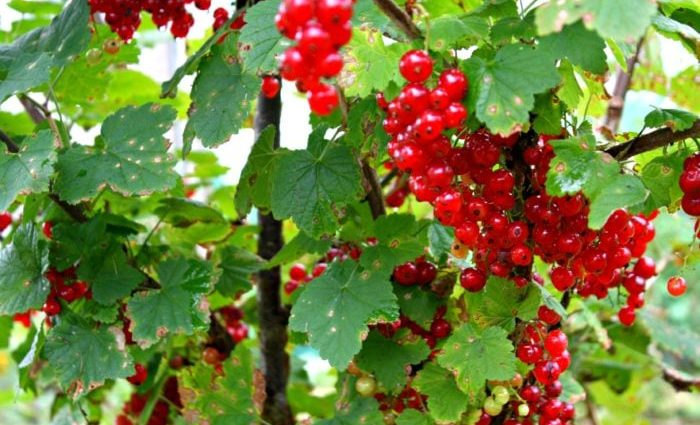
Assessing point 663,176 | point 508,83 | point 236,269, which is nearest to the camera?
point 508,83

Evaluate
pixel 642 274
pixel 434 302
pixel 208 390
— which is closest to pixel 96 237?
pixel 208 390

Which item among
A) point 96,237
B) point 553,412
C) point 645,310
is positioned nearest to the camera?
point 553,412

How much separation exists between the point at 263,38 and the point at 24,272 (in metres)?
0.39

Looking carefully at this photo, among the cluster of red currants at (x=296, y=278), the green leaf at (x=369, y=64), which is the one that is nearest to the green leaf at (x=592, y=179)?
the green leaf at (x=369, y=64)

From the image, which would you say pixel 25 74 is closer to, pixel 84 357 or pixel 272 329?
pixel 84 357

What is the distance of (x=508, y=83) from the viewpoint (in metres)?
0.60

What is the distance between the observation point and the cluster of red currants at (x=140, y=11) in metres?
0.95

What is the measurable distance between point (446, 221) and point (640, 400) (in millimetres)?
1226

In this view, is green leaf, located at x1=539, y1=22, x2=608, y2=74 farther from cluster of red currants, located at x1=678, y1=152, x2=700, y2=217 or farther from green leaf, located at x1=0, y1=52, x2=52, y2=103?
green leaf, located at x1=0, y1=52, x2=52, y2=103

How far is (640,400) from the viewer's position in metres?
1.71

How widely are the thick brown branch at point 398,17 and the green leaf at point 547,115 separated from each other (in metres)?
0.11

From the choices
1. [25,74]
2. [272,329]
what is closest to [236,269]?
[272,329]

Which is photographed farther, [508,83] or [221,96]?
[221,96]

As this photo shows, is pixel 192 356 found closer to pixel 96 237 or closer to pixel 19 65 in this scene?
pixel 96 237
